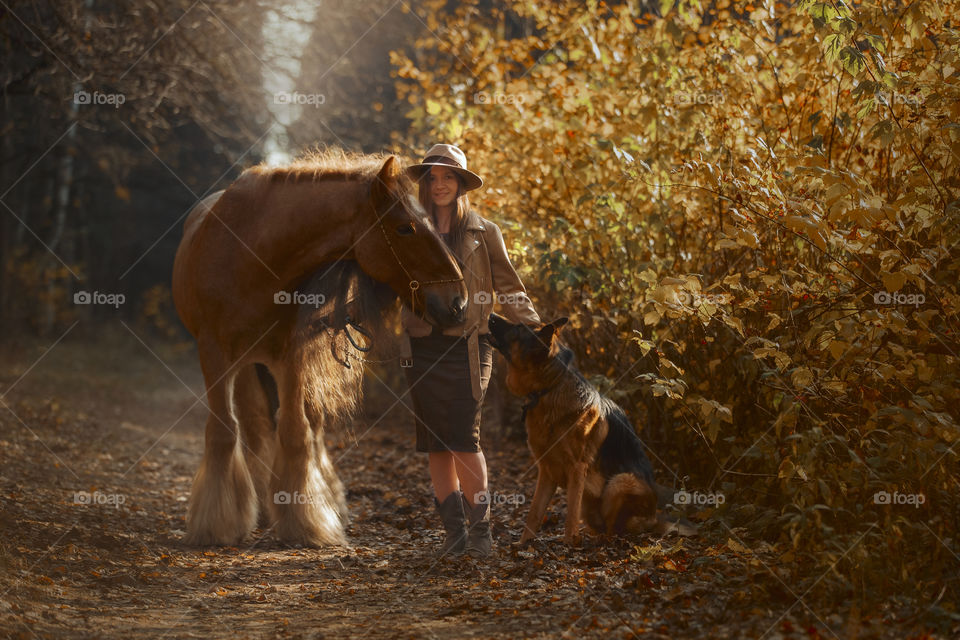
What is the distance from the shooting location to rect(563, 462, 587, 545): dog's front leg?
15.8 ft

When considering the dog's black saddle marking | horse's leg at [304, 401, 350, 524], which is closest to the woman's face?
the dog's black saddle marking

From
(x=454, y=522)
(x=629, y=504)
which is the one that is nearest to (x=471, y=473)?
(x=454, y=522)

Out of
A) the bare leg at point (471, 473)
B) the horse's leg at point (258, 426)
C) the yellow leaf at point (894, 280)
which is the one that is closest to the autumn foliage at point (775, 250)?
the yellow leaf at point (894, 280)

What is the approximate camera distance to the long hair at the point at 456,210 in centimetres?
485

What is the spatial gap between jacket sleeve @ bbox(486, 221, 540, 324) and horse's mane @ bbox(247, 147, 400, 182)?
81 centimetres

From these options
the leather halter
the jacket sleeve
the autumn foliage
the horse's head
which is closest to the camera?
the autumn foliage

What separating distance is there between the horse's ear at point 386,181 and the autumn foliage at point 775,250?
128cm

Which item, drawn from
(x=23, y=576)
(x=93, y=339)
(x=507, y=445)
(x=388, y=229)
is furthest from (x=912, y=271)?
(x=93, y=339)

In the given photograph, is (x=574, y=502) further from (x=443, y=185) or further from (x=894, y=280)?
(x=894, y=280)

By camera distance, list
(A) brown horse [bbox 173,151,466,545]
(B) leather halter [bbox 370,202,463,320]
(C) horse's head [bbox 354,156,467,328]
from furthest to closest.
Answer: (A) brown horse [bbox 173,151,466,545]
(B) leather halter [bbox 370,202,463,320]
(C) horse's head [bbox 354,156,467,328]

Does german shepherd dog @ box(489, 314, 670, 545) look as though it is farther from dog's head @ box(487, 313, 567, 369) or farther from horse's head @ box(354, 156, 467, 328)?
horse's head @ box(354, 156, 467, 328)

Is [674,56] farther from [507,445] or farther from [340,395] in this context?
[507,445]

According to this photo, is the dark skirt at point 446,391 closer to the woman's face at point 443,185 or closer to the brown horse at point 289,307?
the brown horse at point 289,307

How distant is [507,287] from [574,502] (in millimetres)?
1291
